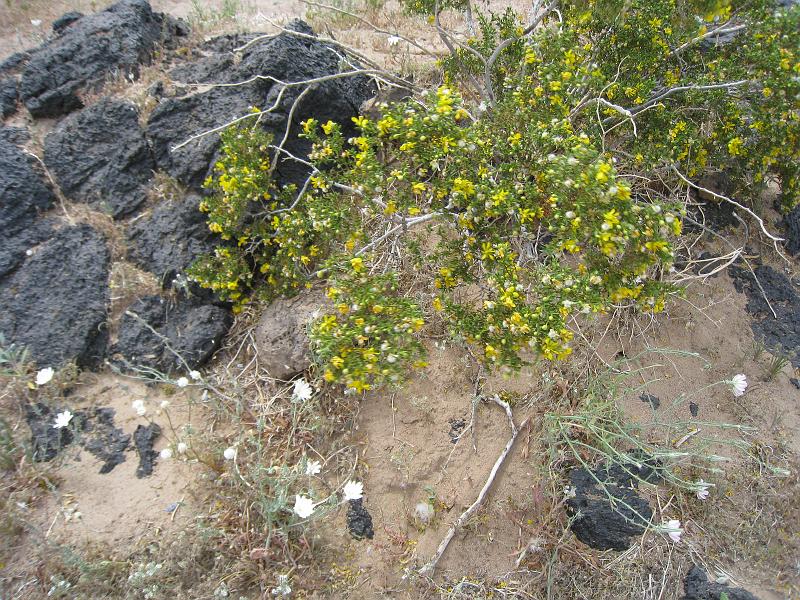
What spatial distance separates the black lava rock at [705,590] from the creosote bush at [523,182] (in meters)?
1.35

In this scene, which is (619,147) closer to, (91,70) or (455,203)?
(455,203)

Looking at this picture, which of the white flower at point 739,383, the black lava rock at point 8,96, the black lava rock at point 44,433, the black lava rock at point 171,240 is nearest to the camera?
the black lava rock at point 44,433

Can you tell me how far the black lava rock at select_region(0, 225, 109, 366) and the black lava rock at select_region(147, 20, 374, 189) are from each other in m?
0.74

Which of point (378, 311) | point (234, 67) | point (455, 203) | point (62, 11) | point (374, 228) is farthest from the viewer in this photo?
point (62, 11)

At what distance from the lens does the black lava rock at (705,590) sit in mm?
2772

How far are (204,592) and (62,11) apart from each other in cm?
559

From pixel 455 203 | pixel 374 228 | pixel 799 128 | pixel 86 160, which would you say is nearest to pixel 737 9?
pixel 799 128

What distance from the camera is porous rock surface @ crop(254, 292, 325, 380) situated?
10.6ft

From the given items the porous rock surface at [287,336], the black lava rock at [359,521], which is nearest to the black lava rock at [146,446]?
the porous rock surface at [287,336]

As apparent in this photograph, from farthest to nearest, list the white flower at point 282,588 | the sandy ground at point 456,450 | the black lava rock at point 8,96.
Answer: the black lava rock at point 8,96, the sandy ground at point 456,450, the white flower at point 282,588

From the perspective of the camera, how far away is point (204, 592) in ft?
8.63

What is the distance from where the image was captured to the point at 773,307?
3.83 metres

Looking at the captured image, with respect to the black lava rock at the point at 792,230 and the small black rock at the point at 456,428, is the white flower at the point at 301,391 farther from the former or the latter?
the black lava rock at the point at 792,230

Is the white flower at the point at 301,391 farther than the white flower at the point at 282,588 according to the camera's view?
Yes
